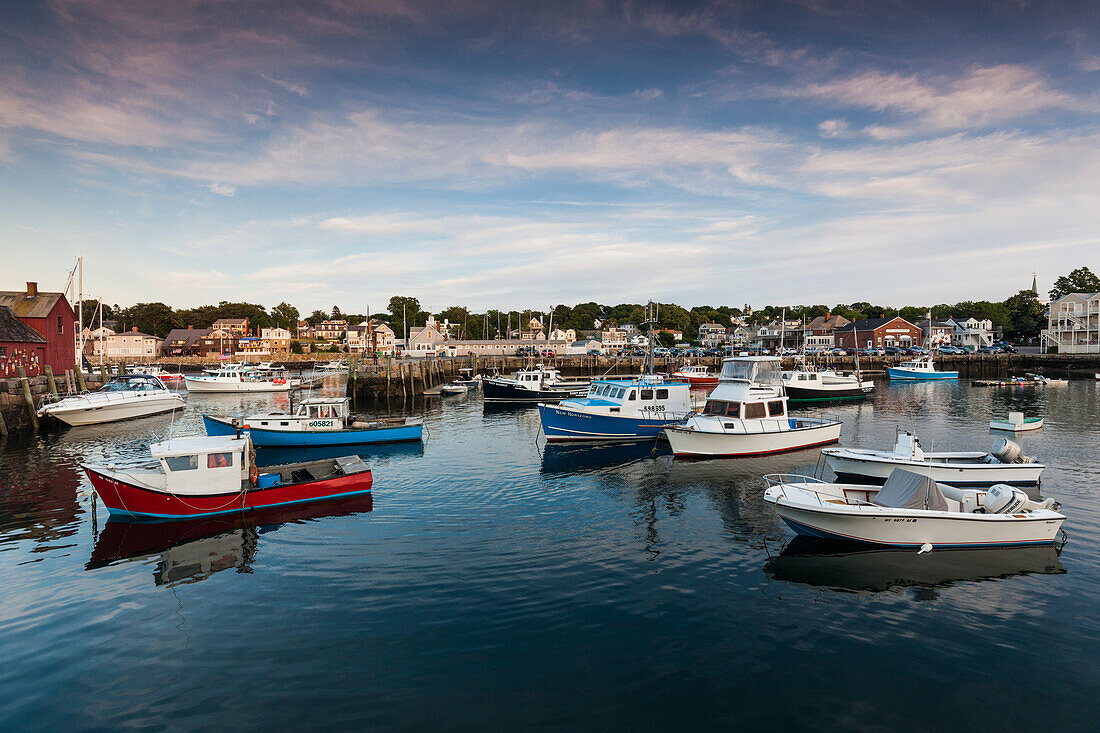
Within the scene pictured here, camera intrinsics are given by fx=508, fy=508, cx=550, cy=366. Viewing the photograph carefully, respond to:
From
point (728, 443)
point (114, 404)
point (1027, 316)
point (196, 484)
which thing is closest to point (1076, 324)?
point (1027, 316)

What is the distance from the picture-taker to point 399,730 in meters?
7.95

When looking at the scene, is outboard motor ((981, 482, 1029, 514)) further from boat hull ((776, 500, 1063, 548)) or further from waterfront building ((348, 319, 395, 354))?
waterfront building ((348, 319, 395, 354))

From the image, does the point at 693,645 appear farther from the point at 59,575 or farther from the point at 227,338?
the point at 227,338

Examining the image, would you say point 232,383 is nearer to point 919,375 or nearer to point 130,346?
point 130,346

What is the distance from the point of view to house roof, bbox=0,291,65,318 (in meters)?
43.3

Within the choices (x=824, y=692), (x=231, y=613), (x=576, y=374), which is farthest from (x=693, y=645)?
(x=576, y=374)

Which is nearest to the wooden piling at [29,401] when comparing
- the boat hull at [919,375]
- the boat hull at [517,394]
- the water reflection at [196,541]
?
the water reflection at [196,541]

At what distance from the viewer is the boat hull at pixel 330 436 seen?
99.4ft

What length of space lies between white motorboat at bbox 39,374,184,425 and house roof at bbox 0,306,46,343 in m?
5.70

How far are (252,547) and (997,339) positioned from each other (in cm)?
15747

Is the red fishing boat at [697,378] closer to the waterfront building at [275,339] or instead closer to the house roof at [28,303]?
the house roof at [28,303]

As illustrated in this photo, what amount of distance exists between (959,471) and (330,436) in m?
30.9

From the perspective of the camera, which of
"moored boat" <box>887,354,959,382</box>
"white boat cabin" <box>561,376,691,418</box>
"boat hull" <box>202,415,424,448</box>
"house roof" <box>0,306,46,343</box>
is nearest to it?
"boat hull" <box>202,415,424,448</box>

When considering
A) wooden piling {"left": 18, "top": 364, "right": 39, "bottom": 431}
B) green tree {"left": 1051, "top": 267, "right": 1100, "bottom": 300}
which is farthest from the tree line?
wooden piling {"left": 18, "top": 364, "right": 39, "bottom": 431}
